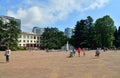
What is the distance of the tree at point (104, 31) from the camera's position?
Result: 317ft

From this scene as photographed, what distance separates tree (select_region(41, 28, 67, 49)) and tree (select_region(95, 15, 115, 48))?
22.9 m

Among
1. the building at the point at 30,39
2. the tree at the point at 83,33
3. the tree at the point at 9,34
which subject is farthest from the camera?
the building at the point at 30,39

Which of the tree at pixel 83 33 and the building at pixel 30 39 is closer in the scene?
the tree at pixel 83 33

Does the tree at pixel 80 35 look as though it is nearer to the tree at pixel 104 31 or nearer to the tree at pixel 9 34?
the tree at pixel 104 31

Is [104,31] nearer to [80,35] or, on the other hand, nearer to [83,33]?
[83,33]

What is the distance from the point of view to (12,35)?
84062 mm

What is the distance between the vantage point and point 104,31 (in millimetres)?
98062

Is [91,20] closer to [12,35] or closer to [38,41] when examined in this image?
[12,35]

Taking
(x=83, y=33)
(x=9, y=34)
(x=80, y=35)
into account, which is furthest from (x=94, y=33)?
(x=9, y=34)

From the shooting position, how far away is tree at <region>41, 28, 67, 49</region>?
116975 millimetres

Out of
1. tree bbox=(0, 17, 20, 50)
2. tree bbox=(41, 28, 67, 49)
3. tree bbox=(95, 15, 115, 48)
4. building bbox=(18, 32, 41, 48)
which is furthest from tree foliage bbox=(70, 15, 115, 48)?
building bbox=(18, 32, 41, 48)

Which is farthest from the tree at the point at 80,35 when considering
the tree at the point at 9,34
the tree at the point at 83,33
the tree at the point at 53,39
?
the tree at the point at 9,34

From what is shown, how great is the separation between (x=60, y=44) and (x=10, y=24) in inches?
1502

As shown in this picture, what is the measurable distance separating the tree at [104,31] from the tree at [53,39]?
22.9 metres
